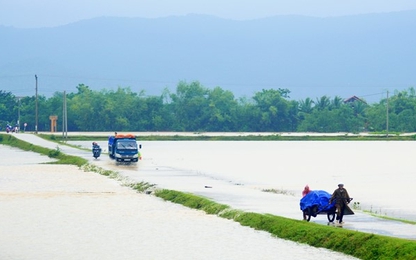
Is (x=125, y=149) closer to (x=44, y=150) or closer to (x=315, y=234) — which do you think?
(x=44, y=150)

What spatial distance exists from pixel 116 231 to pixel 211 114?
144 metres

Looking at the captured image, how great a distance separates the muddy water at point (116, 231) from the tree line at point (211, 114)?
121 metres

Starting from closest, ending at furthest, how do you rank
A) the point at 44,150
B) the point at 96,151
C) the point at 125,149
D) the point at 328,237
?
the point at 328,237 → the point at 125,149 → the point at 96,151 → the point at 44,150

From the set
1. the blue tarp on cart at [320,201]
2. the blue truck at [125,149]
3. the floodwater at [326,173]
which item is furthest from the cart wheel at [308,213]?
the blue truck at [125,149]

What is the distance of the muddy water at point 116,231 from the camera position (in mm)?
30489

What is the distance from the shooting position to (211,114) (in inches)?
7092

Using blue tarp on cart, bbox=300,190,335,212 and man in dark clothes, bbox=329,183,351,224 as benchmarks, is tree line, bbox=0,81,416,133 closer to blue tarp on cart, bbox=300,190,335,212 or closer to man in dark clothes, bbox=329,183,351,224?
blue tarp on cart, bbox=300,190,335,212

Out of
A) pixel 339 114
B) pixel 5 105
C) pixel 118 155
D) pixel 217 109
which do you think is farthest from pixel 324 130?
pixel 118 155

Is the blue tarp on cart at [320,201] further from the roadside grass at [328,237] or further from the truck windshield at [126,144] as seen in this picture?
the truck windshield at [126,144]

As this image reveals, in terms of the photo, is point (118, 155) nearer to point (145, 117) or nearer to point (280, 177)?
point (280, 177)

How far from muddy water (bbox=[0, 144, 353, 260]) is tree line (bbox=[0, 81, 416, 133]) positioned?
121m

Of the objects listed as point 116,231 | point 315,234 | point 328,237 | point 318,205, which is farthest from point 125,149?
point 328,237

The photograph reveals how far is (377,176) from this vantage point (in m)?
65.3

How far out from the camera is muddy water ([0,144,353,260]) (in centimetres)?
3049
